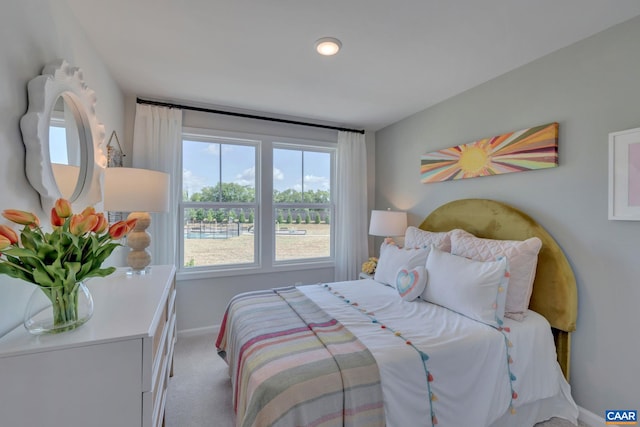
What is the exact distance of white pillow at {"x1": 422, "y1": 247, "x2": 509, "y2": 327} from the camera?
1771mm

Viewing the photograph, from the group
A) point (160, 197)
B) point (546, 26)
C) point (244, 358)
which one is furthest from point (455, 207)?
point (160, 197)

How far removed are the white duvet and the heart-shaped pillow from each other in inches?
5.7

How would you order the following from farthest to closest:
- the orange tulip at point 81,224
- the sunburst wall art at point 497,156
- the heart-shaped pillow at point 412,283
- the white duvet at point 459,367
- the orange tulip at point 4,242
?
the heart-shaped pillow at point 412,283, the sunburst wall art at point 497,156, the white duvet at point 459,367, the orange tulip at point 81,224, the orange tulip at point 4,242

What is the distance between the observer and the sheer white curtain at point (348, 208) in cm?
370

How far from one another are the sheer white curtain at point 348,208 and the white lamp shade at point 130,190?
231cm

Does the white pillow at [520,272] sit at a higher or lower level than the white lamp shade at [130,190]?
lower

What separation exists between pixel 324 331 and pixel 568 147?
208cm

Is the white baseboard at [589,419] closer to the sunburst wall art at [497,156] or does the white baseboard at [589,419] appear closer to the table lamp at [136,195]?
the sunburst wall art at [497,156]

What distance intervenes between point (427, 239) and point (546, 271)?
0.92 metres

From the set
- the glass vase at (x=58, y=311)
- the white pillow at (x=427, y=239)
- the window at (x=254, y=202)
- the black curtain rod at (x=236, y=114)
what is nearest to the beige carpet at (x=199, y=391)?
the window at (x=254, y=202)

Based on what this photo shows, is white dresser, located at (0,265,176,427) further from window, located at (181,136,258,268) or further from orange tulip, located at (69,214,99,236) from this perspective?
window, located at (181,136,258,268)

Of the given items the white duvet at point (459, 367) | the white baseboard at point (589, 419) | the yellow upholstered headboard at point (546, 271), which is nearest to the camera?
the white duvet at point (459, 367)

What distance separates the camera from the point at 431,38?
6.06ft

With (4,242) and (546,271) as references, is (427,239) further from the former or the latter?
(4,242)
